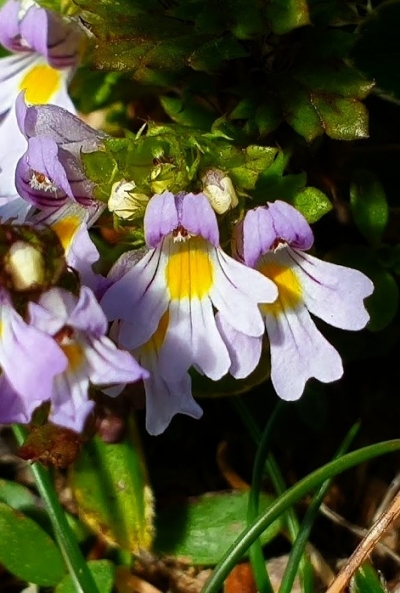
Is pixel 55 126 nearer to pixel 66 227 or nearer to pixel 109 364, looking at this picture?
pixel 66 227

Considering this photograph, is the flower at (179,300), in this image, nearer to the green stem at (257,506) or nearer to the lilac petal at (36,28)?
the green stem at (257,506)

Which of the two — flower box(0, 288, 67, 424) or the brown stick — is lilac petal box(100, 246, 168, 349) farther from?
the brown stick

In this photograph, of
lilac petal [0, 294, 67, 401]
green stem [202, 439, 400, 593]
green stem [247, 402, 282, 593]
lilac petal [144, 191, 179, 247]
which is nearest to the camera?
lilac petal [0, 294, 67, 401]

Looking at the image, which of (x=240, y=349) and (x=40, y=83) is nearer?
(x=240, y=349)

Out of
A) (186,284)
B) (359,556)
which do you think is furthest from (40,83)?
(359,556)

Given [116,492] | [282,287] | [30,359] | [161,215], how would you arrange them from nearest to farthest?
[30,359]
[161,215]
[282,287]
[116,492]

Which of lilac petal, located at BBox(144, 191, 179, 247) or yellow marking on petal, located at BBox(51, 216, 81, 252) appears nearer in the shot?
lilac petal, located at BBox(144, 191, 179, 247)

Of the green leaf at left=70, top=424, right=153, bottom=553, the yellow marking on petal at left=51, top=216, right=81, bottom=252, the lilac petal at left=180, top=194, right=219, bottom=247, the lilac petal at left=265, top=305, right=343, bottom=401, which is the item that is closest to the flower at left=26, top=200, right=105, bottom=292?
the yellow marking on petal at left=51, top=216, right=81, bottom=252
